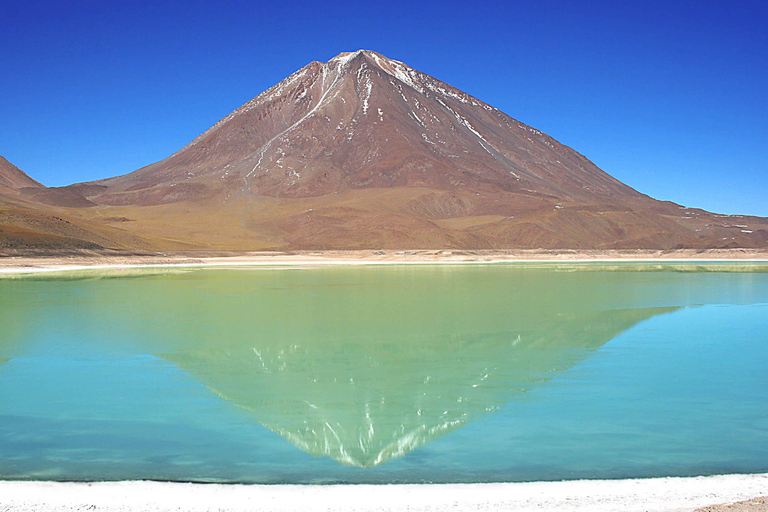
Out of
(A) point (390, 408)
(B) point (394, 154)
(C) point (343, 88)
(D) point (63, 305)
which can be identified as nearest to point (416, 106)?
(C) point (343, 88)

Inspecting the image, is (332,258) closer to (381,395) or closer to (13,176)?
(381,395)

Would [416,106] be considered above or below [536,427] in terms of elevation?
above

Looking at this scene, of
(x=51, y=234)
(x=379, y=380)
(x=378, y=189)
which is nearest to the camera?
(x=379, y=380)

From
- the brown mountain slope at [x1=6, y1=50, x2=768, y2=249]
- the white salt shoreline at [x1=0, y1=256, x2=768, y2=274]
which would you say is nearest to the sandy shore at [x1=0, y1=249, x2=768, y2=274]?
the white salt shoreline at [x1=0, y1=256, x2=768, y2=274]

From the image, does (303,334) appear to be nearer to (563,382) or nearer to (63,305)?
(563,382)

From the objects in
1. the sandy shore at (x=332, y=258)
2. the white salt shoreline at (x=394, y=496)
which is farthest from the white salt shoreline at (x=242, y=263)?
the white salt shoreline at (x=394, y=496)

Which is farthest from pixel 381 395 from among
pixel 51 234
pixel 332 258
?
pixel 332 258

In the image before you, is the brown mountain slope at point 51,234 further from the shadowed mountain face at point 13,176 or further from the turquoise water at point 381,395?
the shadowed mountain face at point 13,176
